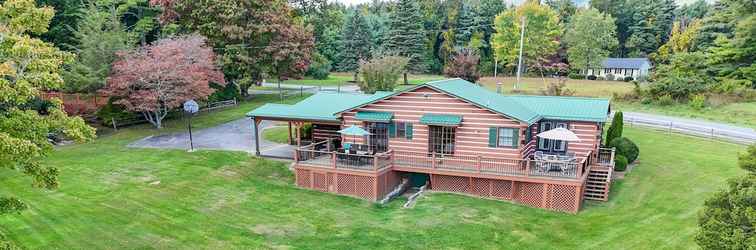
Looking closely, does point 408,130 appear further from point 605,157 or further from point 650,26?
point 650,26

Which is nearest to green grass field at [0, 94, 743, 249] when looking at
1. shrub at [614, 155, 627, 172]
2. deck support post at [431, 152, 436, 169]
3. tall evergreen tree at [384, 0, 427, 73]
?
shrub at [614, 155, 627, 172]

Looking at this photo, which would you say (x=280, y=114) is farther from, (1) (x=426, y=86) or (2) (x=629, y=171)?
(2) (x=629, y=171)

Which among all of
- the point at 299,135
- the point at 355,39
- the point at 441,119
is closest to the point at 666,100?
the point at 441,119

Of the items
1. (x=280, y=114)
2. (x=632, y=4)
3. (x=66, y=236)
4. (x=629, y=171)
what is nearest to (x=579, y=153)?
(x=629, y=171)

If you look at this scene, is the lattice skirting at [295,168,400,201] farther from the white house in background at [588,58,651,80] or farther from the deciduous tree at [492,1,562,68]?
the white house in background at [588,58,651,80]

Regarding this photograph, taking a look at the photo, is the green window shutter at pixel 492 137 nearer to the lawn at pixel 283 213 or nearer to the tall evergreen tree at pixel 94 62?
the lawn at pixel 283 213
